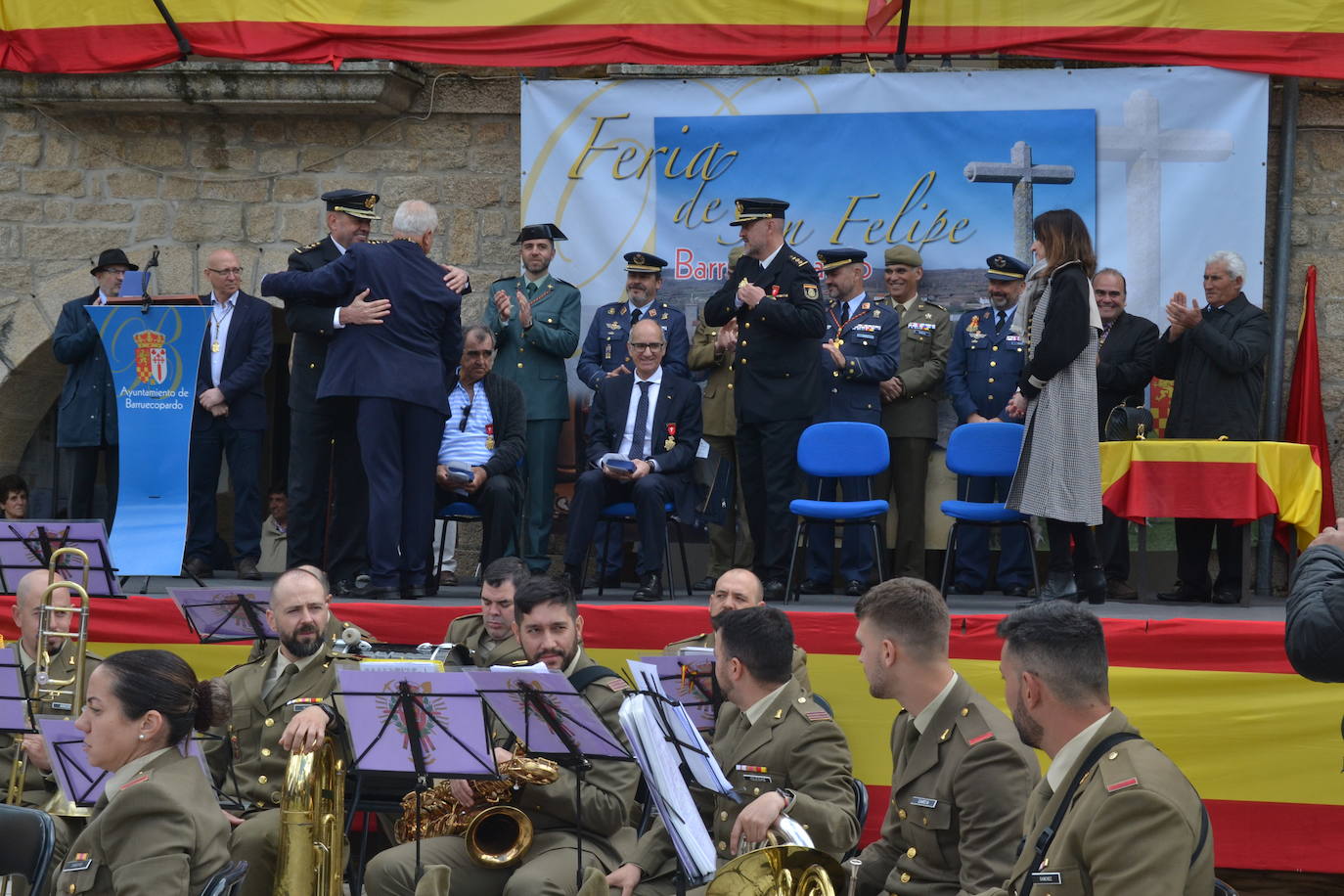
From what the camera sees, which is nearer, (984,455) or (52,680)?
(52,680)

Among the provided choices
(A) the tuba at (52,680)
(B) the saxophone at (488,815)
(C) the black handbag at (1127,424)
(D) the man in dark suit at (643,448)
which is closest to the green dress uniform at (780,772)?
(B) the saxophone at (488,815)

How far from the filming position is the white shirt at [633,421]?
8820 mm

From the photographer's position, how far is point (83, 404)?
9.48 m

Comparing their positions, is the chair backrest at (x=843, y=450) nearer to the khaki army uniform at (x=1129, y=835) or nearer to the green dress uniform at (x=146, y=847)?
the green dress uniform at (x=146, y=847)

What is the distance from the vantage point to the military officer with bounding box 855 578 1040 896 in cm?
411

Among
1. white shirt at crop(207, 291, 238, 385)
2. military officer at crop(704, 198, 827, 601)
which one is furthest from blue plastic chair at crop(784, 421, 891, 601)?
white shirt at crop(207, 291, 238, 385)

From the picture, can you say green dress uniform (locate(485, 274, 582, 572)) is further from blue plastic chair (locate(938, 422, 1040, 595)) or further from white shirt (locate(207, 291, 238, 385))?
blue plastic chair (locate(938, 422, 1040, 595))

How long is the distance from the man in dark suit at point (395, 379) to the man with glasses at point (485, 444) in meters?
0.47

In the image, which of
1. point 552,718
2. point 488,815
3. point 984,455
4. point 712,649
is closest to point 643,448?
point 984,455

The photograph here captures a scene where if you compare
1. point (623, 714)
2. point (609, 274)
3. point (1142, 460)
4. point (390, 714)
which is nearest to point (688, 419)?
point (609, 274)

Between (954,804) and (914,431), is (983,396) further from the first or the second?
(954,804)

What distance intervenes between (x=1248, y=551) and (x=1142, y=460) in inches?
28.8

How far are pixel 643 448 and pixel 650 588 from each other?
37.2 inches

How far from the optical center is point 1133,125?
952 centimetres
